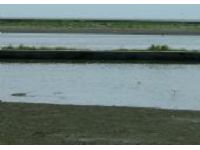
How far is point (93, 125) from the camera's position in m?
7.68

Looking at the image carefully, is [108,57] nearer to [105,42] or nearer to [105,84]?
[105,84]

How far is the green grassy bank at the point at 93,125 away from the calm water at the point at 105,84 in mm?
2440

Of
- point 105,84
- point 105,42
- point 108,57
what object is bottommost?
point 105,42

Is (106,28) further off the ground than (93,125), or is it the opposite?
(93,125)

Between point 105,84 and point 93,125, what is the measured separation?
6.74 meters

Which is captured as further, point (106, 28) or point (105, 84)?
point (106, 28)

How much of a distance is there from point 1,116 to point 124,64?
10361 mm

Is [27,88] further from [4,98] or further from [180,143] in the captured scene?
[180,143]

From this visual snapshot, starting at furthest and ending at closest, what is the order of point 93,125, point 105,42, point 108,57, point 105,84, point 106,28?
point 106,28
point 105,42
point 108,57
point 105,84
point 93,125

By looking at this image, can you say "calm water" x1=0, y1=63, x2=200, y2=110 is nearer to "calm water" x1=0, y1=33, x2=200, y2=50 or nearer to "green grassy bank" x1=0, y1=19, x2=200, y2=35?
"calm water" x1=0, y1=33, x2=200, y2=50

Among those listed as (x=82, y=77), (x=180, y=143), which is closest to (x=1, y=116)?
(x=180, y=143)

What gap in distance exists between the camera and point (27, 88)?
1377 centimetres

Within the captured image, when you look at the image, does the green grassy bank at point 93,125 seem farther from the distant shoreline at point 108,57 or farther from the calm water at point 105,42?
the calm water at point 105,42

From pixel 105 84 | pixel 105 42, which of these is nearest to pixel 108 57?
pixel 105 84
